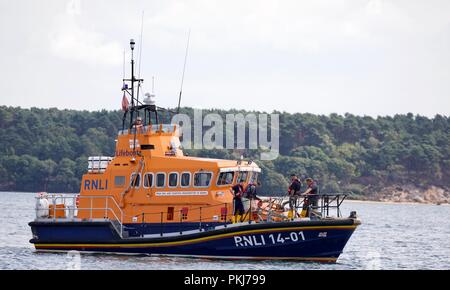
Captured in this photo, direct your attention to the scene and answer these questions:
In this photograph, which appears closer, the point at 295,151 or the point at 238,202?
the point at 238,202

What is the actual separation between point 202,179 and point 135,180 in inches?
70.1

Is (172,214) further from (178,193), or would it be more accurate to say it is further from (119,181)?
(119,181)

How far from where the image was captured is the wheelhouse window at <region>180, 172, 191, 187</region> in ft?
79.9

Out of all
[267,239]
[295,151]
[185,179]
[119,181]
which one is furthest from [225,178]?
[295,151]

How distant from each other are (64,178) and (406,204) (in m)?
38.2

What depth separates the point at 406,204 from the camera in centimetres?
10038

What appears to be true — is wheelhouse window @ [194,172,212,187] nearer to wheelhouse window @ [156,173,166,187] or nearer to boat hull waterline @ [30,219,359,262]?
wheelhouse window @ [156,173,166,187]

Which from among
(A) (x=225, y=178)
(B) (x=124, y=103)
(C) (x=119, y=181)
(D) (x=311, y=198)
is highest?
(B) (x=124, y=103)

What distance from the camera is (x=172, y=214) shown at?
24.4 meters

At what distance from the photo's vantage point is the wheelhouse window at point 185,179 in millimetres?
24344

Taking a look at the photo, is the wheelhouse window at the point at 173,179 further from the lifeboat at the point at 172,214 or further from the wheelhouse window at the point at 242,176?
the wheelhouse window at the point at 242,176

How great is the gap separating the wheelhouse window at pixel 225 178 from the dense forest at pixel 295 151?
47.3 meters
